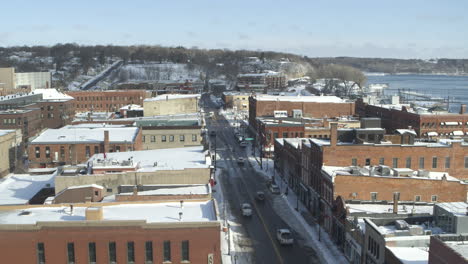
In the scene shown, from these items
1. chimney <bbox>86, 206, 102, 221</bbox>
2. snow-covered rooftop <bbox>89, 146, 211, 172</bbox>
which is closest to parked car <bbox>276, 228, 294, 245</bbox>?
snow-covered rooftop <bbox>89, 146, 211, 172</bbox>

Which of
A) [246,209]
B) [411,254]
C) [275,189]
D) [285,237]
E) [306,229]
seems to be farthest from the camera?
[275,189]

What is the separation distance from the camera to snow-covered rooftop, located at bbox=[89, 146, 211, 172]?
48.8 meters

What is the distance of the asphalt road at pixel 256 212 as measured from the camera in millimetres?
43781

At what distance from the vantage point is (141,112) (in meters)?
98.8

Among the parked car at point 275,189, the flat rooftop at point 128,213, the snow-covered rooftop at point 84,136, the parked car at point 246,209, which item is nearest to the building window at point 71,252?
the flat rooftop at point 128,213

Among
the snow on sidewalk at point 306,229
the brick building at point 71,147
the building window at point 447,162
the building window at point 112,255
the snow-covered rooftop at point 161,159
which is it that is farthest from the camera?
the brick building at point 71,147

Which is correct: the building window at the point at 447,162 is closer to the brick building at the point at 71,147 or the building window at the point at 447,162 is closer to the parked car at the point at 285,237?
the parked car at the point at 285,237

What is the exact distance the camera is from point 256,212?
187 ft

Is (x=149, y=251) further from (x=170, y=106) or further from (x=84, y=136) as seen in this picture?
(x=170, y=106)

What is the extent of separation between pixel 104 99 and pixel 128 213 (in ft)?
368

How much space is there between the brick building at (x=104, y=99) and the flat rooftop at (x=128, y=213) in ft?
344

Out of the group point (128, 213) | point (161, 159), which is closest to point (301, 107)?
point (161, 159)

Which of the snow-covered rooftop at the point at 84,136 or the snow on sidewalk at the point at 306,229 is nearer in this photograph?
the snow on sidewalk at the point at 306,229

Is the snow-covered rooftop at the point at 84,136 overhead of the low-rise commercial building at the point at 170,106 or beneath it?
beneath
